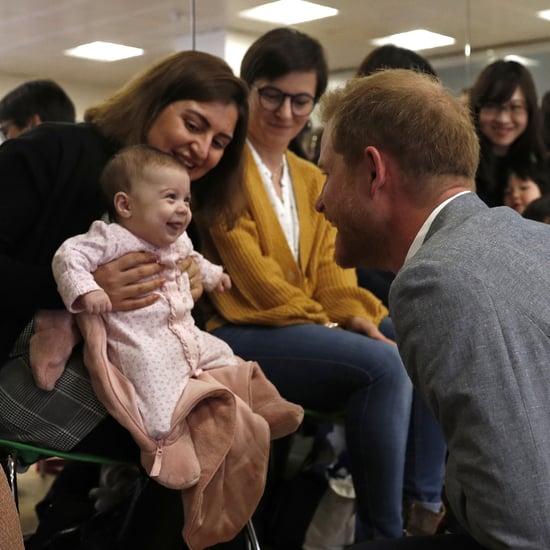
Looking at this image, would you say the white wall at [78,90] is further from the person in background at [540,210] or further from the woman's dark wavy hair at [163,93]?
the person in background at [540,210]

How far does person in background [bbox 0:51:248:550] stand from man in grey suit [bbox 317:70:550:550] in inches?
27.4

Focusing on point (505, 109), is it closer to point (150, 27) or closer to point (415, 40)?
point (415, 40)

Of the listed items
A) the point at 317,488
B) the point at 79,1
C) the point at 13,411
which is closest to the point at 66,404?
the point at 13,411

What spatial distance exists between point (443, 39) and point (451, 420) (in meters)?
3.30

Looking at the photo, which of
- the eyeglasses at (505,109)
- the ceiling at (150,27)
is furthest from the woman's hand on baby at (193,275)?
the eyeglasses at (505,109)

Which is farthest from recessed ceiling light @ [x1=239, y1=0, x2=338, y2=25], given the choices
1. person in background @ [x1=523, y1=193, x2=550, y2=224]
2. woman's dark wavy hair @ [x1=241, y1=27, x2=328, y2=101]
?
person in background @ [x1=523, y1=193, x2=550, y2=224]

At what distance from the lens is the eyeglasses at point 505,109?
3764mm

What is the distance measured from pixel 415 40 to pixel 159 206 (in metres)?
2.54

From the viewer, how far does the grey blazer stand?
1227mm

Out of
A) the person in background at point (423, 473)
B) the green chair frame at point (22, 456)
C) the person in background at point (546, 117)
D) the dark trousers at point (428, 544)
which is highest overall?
the dark trousers at point (428, 544)

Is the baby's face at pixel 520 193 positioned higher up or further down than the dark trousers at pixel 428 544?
further down

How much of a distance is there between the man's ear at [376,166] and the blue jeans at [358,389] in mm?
882

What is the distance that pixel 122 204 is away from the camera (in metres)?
1.97

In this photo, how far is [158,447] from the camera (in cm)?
186
